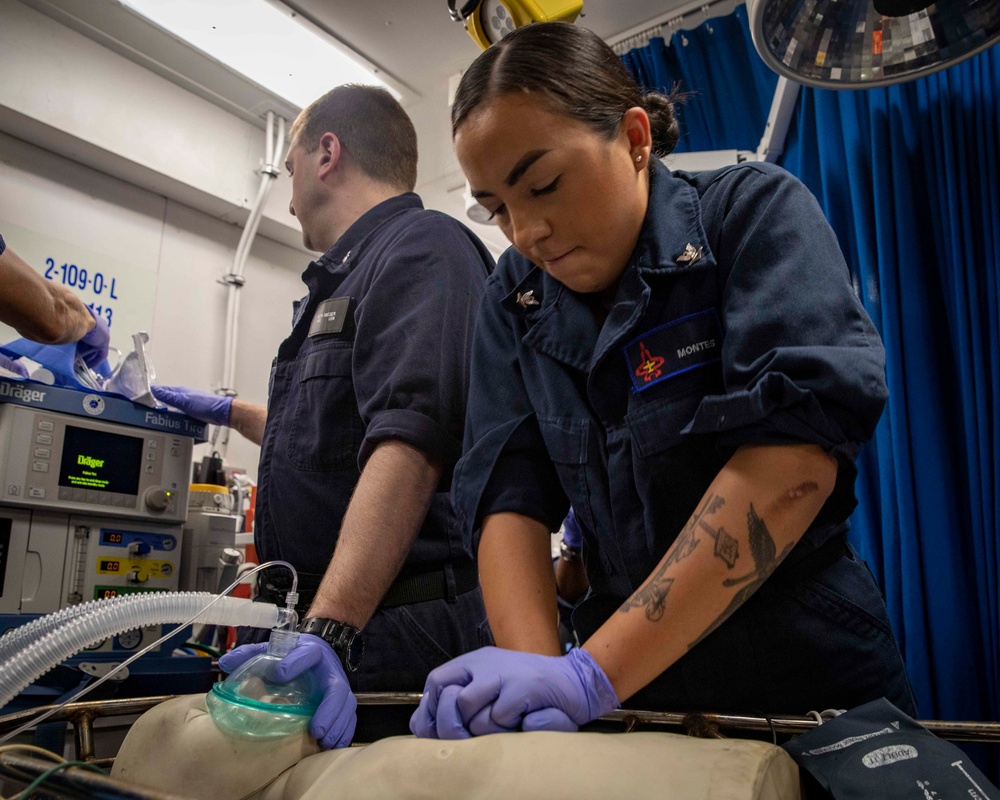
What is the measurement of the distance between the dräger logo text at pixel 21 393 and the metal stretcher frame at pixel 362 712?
0.80 meters

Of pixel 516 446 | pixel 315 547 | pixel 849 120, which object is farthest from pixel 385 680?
pixel 849 120

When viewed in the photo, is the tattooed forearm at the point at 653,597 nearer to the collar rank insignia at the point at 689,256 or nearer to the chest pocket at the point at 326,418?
the collar rank insignia at the point at 689,256

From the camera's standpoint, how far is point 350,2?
2.61 meters

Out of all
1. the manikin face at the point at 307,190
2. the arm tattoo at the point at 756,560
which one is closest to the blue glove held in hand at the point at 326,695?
the arm tattoo at the point at 756,560

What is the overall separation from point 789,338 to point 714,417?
10cm

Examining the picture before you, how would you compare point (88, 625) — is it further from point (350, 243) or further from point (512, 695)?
point (350, 243)

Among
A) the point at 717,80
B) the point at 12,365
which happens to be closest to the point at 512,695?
the point at 12,365

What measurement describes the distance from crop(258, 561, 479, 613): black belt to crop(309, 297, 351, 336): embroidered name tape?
15.7 inches

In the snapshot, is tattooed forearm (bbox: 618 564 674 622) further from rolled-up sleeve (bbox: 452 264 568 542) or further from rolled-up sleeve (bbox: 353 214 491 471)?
rolled-up sleeve (bbox: 353 214 491 471)

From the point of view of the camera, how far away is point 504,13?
1.42m

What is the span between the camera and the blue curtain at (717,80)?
2141 mm

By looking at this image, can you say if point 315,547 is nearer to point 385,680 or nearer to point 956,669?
point 385,680

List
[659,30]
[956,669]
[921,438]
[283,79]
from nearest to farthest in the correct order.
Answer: [956,669] < [921,438] < [659,30] < [283,79]

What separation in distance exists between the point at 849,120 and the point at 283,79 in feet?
6.59
